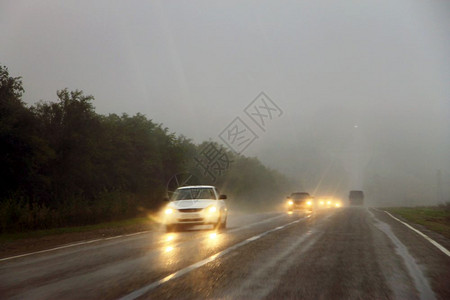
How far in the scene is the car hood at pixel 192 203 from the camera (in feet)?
58.1

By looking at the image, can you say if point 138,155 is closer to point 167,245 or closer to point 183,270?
point 167,245

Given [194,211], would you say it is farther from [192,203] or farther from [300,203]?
[300,203]

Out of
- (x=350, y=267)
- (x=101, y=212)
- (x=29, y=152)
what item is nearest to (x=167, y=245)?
(x=350, y=267)

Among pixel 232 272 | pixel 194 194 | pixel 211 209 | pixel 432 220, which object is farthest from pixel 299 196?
pixel 232 272

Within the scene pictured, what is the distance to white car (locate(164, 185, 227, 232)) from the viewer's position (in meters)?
17.4

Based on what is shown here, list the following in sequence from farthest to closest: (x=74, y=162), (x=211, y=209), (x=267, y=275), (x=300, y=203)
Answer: (x=300, y=203), (x=74, y=162), (x=211, y=209), (x=267, y=275)

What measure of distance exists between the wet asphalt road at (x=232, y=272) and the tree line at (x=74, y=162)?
10.5 m

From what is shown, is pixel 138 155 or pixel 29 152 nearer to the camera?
pixel 29 152

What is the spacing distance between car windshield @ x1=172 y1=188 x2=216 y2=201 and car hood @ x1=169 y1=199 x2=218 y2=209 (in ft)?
1.73

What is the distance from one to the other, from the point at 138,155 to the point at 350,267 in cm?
4166

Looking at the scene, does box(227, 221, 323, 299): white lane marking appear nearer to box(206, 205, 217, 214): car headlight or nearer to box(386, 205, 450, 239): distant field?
box(206, 205, 217, 214): car headlight

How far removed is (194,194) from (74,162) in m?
17.3

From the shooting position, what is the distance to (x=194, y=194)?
19094mm

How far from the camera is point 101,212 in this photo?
24906 millimetres
